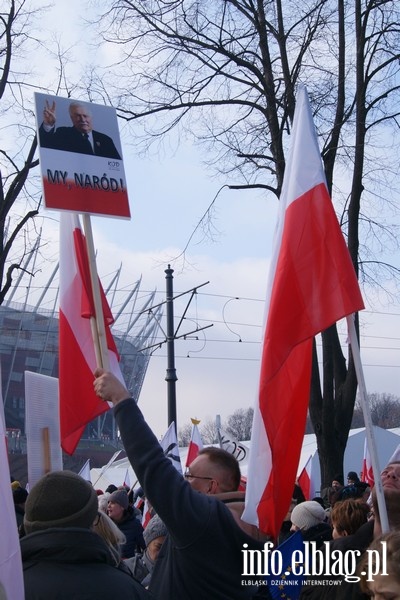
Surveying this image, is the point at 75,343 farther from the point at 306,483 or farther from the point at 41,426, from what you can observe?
the point at 306,483

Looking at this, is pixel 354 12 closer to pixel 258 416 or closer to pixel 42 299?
pixel 258 416

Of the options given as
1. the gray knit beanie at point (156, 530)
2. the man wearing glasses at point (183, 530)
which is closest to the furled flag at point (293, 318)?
the man wearing glasses at point (183, 530)

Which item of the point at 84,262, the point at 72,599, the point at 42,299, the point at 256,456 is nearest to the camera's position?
the point at 72,599

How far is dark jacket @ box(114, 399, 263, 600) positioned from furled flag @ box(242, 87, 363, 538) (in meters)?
0.44

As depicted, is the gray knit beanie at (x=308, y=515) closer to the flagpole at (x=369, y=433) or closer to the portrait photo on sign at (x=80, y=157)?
the flagpole at (x=369, y=433)

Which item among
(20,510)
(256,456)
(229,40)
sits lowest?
(20,510)

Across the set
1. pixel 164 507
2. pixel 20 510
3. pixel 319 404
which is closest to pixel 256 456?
pixel 164 507

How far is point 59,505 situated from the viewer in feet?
10.2

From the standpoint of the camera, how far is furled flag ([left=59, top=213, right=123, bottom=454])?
16.9 feet

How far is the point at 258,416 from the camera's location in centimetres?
425

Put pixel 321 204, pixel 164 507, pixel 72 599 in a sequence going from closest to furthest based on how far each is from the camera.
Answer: pixel 72 599 < pixel 164 507 < pixel 321 204

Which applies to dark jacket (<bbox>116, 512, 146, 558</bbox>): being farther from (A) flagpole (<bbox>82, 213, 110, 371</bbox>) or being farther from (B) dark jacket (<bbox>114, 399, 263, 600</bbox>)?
(B) dark jacket (<bbox>114, 399, 263, 600</bbox>)

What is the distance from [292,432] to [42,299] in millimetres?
46971

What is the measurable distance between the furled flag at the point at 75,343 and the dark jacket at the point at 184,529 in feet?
5.27
